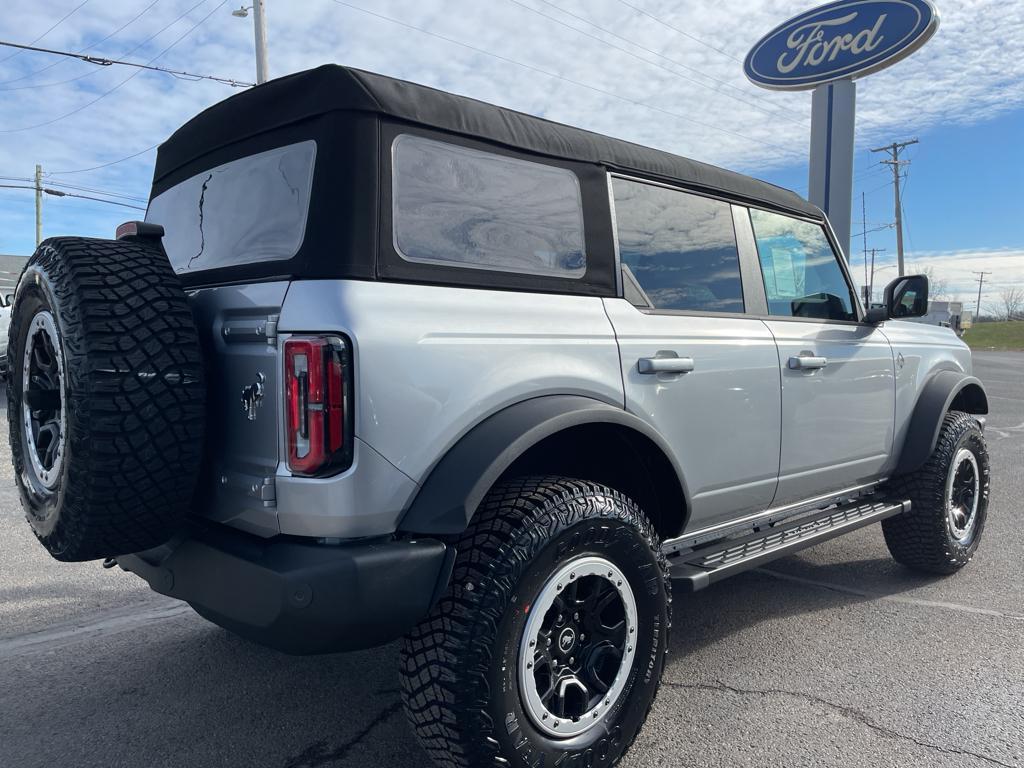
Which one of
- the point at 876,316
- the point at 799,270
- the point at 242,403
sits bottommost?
the point at 242,403

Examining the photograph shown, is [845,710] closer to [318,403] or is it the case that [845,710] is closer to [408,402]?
[408,402]

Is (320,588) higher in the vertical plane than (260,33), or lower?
lower

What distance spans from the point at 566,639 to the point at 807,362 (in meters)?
1.85

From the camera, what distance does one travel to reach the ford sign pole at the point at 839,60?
11.3 metres

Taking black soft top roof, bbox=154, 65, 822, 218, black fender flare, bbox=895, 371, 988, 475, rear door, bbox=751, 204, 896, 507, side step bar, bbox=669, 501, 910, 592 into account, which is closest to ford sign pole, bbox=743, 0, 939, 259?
black fender flare, bbox=895, 371, 988, 475

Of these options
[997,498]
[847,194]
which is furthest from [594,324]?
[847,194]

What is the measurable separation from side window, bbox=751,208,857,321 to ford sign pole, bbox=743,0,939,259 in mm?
7765

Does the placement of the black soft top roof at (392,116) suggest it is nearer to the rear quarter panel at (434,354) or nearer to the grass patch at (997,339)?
the rear quarter panel at (434,354)

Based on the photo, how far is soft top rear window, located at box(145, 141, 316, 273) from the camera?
2.36 meters

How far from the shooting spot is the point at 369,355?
207 centimetres

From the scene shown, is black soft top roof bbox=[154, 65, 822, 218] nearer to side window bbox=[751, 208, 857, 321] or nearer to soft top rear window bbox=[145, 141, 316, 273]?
soft top rear window bbox=[145, 141, 316, 273]

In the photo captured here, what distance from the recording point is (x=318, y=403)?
2.05 metres

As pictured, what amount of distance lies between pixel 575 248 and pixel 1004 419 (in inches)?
440

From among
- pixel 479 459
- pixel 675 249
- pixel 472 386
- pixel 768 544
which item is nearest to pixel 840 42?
pixel 675 249
